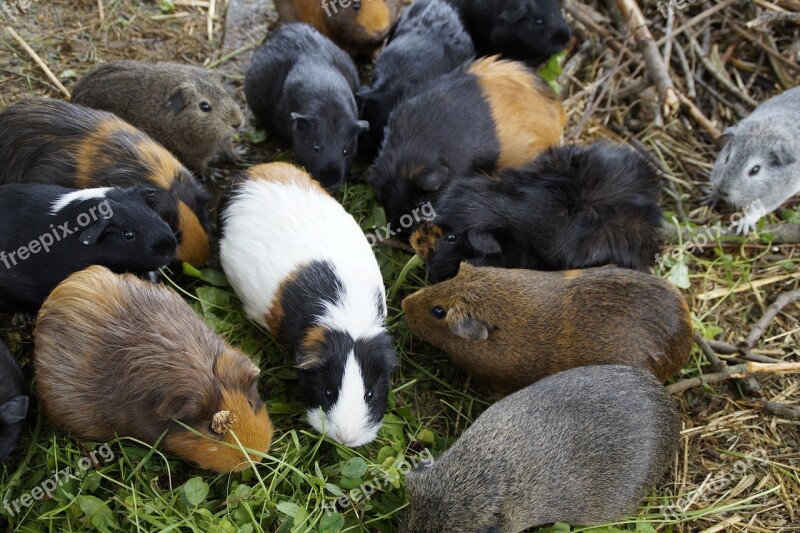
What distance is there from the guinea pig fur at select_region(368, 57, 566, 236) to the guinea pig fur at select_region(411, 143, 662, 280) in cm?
18

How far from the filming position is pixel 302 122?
3.60 metres

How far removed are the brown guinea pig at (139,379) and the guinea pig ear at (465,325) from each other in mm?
923

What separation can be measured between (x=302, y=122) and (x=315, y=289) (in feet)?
3.58

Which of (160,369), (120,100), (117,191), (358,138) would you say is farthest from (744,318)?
(120,100)

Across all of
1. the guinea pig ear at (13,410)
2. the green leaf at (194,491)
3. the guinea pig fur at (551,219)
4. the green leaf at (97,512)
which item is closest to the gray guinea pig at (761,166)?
the guinea pig fur at (551,219)

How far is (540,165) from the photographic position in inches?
139

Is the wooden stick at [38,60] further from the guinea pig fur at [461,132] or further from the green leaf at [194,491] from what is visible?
the green leaf at [194,491]

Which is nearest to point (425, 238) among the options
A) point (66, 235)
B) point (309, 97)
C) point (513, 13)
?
point (309, 97)

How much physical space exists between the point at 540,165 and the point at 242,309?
69.0 inches

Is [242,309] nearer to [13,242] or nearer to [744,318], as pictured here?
[13,242]

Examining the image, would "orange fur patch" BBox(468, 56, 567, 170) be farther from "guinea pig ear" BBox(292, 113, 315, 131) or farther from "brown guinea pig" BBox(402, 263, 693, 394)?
"guinea pig ear" BBox(292, 113, 315, 131)

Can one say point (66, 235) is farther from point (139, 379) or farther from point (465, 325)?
point (465, 325)

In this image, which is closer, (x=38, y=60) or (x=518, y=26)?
(x=38, y=60)

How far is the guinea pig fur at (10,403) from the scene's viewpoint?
8.48 ft
